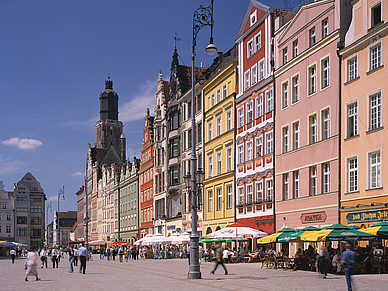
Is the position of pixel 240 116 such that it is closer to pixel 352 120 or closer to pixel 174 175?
pixel 352 120

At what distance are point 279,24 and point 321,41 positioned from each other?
24.6 feet

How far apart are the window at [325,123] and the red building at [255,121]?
271 inches

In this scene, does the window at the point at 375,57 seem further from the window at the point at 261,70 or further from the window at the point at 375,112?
the window at the point at 261,70

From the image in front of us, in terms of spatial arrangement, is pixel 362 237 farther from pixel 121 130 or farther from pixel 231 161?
pixel 121 130

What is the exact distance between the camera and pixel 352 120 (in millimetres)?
31391

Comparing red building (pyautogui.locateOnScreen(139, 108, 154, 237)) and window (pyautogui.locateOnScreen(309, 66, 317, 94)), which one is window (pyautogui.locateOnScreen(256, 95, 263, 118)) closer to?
window (pyautogui.locateOnScreen(309, 66, 317, 94))

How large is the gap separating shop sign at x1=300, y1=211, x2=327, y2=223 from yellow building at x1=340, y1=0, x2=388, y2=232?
2074 mm

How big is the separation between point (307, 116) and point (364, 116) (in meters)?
6.22

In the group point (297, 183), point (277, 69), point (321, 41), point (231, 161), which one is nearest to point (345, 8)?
point (321, 41)

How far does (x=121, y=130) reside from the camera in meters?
169

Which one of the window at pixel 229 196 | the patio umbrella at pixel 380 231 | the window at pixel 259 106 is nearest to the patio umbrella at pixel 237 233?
the window at pixel 259 106

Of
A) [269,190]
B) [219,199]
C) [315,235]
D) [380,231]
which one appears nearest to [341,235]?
[380,231]

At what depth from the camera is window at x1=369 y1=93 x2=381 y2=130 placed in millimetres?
28991

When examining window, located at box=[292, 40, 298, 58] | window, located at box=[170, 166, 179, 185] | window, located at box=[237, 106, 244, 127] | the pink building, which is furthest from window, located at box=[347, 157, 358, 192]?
window, located at box=[170, 166, 179, 185]
